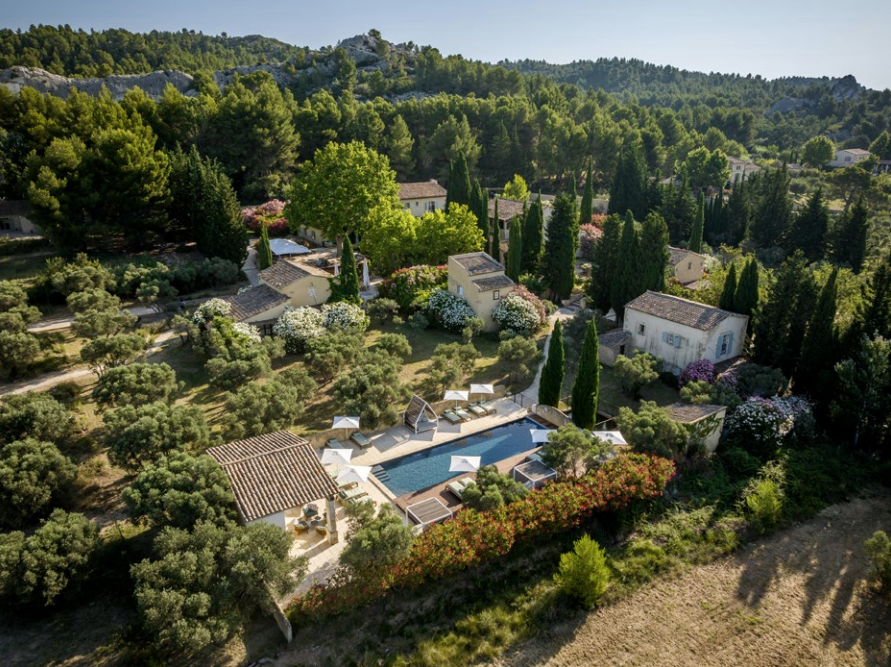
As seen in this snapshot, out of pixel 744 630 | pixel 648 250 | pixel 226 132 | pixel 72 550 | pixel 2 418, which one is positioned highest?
pixel 226 132

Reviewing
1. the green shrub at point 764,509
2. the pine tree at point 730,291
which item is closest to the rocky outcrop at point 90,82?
the pine tree at point 730,291

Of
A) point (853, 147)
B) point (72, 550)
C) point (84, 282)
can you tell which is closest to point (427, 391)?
point (72, 550)

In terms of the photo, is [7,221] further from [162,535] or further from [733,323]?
[733,323]

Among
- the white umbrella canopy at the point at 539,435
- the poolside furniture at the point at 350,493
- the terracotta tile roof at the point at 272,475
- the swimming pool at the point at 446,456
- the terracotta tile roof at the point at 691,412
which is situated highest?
the terracotta tile roof at the point at 272,475

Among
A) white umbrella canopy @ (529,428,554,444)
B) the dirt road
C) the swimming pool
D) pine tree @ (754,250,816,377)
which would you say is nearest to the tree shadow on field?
the dirt road

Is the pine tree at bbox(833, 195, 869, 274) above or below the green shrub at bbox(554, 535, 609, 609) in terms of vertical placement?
above

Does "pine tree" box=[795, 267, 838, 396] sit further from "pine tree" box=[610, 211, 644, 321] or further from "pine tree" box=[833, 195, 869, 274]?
"pine tree" box=[833, 195, 869, 274]

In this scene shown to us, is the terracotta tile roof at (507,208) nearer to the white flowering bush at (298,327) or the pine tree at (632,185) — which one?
the pine tree at (632,185)
